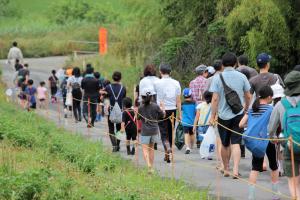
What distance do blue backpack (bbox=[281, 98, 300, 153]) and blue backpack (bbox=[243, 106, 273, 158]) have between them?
1415 millimetres

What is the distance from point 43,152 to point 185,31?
16.0m

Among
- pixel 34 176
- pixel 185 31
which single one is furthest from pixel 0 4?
pixel 34 176

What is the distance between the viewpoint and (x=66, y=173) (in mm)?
12453

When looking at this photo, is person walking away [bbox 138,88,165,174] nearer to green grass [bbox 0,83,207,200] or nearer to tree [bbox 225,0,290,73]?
green grass [bbox 0,83,207,200]

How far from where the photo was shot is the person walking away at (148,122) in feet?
45.9

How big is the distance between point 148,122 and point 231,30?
426 inches

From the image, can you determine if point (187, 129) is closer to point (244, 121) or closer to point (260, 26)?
point (244, 121)

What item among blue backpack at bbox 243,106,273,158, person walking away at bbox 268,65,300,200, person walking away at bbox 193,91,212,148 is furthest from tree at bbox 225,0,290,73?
person walking away at bbox 268,65,300,200

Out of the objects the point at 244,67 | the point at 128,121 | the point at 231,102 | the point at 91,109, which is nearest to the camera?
the point at 231,102

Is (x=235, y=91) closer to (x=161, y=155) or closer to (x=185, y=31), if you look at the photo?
(x=161, y=155)

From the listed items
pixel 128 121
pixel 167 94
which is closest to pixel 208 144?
pixel 167 94

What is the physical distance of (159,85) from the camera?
50.8 ft

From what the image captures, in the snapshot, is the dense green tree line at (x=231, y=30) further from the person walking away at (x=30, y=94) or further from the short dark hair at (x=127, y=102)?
the short dark hair at (x=127, y=102)

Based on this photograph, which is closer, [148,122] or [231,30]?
[148,122]
